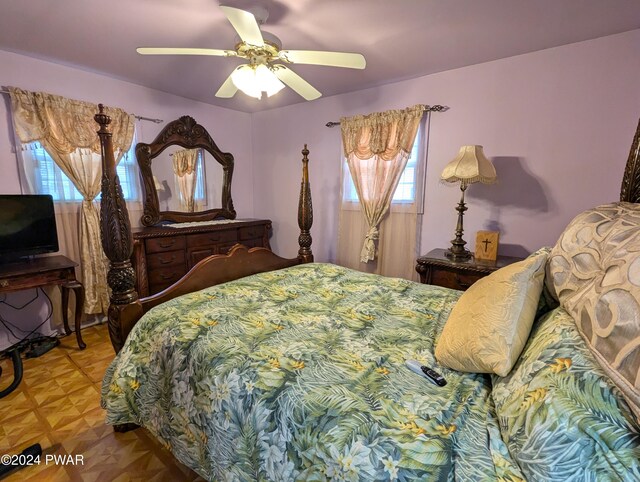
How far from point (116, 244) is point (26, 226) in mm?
1498

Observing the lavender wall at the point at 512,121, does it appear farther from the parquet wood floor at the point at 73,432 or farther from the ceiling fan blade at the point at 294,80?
the ceiling fan blade at the point at 294,80

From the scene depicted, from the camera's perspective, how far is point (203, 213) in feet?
11.7

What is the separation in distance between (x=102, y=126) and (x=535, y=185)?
2.86 m

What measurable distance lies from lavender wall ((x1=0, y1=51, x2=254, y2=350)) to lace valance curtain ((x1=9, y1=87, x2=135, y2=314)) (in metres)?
0.10

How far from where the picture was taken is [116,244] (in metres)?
1.51

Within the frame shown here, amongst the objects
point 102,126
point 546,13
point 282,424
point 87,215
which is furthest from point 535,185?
point 87,215

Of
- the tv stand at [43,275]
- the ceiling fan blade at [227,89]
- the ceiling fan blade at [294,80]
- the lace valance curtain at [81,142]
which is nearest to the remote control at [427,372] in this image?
the ceiling fan blade at [294,80]

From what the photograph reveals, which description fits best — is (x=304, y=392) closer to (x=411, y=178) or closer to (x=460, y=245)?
(x=460, y=245)

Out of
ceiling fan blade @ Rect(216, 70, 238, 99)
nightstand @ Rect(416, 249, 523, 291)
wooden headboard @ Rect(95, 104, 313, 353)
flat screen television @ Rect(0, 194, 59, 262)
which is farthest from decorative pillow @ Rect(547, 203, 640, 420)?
flat screen television @ Rect(0, 194, 59, 262)

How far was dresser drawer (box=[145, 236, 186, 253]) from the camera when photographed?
9.22ft

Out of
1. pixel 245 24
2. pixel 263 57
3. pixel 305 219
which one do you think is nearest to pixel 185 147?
pixel 305 219

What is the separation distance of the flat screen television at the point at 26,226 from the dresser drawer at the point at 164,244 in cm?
66

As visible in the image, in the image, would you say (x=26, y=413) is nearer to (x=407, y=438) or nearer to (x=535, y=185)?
(x=407, y=438)

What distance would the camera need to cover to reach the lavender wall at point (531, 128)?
2.08m
